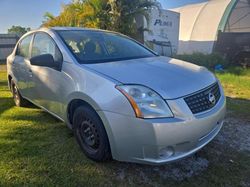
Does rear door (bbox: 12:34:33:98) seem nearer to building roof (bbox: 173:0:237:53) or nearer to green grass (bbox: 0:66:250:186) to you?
green grass (bbox: 0:66:250:186)

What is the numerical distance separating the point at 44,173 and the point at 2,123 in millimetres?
1963

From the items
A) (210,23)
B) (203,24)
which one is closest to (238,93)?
(210,23)

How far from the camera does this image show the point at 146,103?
95.0 inches

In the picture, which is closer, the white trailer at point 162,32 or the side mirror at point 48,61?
the side mirror at point 48,61

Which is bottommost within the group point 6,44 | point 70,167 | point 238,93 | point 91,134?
point 70,167

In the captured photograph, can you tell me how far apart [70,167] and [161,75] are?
59.0 inches

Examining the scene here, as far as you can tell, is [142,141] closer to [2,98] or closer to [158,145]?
[158,145]

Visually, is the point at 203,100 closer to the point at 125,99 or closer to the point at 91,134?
the point at 125,99

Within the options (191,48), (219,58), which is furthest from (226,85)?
(191,48)

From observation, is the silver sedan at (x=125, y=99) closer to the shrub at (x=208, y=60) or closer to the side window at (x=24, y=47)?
the side window at (x=24, y=47)

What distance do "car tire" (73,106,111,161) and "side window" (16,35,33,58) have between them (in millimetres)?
2048

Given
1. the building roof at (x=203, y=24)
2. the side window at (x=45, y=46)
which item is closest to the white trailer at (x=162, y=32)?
the building roof at (x=203, y=24)

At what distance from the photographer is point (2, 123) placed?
14.1 ft

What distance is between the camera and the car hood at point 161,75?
252 centimetres
